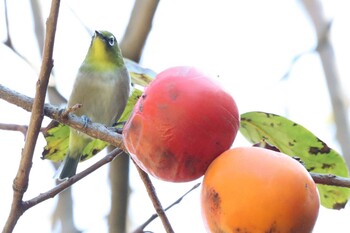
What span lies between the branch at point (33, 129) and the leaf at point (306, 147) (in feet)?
1.55

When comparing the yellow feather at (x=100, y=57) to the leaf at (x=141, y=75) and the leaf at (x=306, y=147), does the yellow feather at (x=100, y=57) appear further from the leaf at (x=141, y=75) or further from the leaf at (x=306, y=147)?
the leaf at (x=306, y=147)

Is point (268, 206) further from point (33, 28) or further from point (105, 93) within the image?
point (33, 28)

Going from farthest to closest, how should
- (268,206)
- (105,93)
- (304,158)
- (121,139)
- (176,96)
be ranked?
(105,93) → (304,158) → (121,139) → (176,96) → (268,206)

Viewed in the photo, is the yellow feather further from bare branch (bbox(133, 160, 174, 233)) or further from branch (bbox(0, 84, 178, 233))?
bare branch (bbox(133, 160, 174, 233))

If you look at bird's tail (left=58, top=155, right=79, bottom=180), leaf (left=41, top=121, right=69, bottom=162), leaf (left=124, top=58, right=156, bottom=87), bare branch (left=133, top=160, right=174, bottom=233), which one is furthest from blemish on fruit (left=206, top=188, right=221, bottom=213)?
bird's tail (left=58, top=155, right=79, bottom=180)

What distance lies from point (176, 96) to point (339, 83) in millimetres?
1592

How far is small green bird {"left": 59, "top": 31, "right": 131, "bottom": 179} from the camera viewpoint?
189 cm

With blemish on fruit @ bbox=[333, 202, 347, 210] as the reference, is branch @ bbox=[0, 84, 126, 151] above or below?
above

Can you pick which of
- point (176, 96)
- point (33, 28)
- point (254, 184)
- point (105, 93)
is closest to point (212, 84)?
point (176, 96)

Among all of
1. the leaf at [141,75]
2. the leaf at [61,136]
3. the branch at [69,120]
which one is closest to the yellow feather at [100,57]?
the leaf at [61,136]

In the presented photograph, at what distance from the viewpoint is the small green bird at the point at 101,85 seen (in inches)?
74.4

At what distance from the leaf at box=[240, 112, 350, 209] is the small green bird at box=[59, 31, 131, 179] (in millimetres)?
719

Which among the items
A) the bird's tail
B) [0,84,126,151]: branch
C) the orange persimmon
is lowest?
the bird's tail

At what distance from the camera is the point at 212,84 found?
2.61 feet
